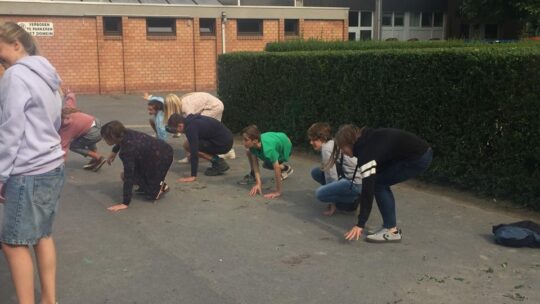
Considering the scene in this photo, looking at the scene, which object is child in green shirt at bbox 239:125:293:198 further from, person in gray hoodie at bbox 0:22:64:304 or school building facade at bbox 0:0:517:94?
school building facade at bbox 0:0:517:94

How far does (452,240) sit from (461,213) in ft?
3.05

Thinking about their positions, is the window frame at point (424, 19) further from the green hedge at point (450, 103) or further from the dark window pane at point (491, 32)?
the green hedge at point (450, 103)

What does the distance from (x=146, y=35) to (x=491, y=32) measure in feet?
85.2

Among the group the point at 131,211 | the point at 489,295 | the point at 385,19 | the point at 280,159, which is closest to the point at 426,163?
the point at 489,295

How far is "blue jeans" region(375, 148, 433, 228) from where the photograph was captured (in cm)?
500

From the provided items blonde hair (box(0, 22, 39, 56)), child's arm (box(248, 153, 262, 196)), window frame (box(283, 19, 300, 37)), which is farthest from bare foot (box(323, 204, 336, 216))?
window frame (box(283, 19, 300, 37))

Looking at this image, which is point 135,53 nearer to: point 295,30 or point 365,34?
point 295,30

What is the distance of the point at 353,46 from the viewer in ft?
46.1

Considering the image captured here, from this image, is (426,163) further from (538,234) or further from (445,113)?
(445,113)

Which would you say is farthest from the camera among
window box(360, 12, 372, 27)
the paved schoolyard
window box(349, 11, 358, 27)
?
window box(360, 12, 372, 27)

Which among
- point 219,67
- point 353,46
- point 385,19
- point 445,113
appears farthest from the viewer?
point 385,19

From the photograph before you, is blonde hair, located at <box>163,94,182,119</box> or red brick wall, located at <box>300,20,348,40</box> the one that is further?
red brick wall, located at <box>300,20,348,40</box>

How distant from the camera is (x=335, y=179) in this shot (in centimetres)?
589

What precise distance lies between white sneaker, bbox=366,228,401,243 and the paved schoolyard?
0.20 feet
